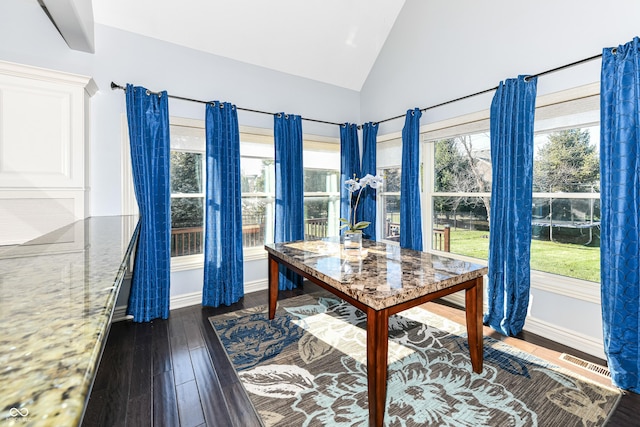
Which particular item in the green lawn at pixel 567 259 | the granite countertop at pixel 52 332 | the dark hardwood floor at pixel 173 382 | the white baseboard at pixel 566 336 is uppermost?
the granite countertop at pixel 52 332

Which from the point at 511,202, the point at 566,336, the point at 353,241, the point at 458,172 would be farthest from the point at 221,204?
the point at 566,336

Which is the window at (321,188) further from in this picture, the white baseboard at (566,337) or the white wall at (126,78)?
the white baseboard at (566,337)

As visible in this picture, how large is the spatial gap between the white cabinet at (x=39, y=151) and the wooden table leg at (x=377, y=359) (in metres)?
2.42

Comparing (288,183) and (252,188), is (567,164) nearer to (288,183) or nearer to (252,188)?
(288,183)

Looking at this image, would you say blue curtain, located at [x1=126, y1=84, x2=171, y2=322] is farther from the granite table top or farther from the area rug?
the granite table top

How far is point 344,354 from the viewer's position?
2213mm

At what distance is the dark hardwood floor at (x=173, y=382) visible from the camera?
1.61 m

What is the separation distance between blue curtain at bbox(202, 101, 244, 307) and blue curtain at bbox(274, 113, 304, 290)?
0.54 m

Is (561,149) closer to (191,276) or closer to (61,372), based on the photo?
(61,372)

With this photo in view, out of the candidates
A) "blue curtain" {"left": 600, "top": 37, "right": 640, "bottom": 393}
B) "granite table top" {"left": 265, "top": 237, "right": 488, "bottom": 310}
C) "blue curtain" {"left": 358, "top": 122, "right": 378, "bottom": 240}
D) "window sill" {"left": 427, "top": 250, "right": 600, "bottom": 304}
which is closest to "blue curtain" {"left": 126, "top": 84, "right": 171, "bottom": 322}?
"granite table top" {"left": 265, "top": 237, "right": 488, "bottom": 310}

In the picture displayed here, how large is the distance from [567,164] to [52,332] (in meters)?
3.26

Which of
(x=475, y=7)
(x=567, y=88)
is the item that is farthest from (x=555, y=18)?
(x=475, y=7)

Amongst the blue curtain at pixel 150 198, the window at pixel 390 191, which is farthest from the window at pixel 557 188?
the blue curtain at pixel 150 198

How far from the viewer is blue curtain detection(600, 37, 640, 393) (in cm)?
185
